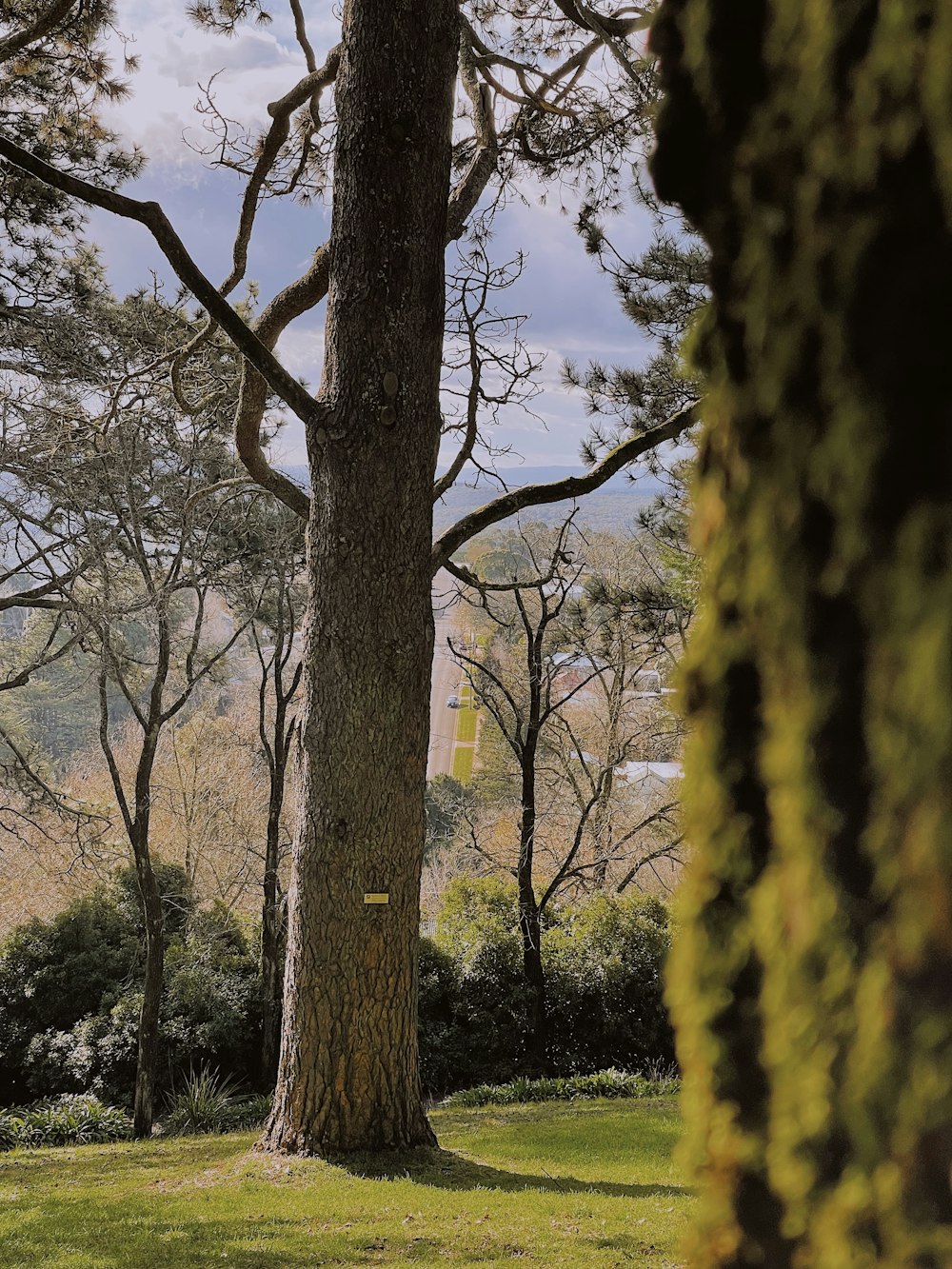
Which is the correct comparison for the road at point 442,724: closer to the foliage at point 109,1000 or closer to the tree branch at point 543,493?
the foliage at point 109,1000

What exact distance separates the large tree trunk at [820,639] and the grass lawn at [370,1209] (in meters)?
2.77

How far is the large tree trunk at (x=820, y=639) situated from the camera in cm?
39

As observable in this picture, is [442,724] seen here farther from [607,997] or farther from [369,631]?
[369,631]

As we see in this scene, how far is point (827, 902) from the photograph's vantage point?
1.38ft

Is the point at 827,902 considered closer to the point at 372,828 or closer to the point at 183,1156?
the point at 372,828

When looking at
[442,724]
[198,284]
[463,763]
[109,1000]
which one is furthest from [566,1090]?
[442,724]

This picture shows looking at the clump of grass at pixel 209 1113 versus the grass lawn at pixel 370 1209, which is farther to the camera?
the clump of grass at pixel 209 1113

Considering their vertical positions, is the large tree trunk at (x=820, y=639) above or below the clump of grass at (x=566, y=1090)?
above

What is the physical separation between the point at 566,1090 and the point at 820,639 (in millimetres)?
7550

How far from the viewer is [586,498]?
33.0ft

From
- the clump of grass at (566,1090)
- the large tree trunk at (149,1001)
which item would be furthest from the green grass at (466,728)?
the large tree trunk at (149,1001)

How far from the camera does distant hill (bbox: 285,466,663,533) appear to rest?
6066 mm

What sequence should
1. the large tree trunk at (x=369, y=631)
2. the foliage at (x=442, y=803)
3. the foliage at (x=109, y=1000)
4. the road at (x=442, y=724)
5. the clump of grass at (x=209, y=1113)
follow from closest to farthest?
the large tree trunk at (x=369, y=631) < the clump of grass at (x=209, y=1113) < the foliage at (x=109, y=1000) < the foliage at (x=442, y=803) < the road at (x=442, y=724)

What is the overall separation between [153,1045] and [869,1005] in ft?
23.0
